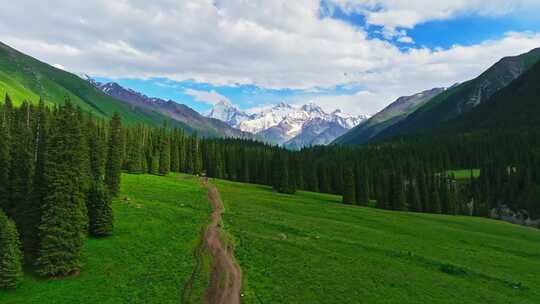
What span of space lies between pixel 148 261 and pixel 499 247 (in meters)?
50.1

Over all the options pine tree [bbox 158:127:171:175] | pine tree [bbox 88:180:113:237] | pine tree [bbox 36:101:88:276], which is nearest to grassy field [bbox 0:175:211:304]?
pine tree [bbox 88:180:113:237]

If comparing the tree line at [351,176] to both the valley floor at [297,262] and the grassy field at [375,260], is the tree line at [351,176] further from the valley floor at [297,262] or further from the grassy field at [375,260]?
the valley floor at [297,262]

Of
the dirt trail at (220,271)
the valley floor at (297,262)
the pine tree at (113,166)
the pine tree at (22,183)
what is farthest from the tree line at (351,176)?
the pine tree at (22,183)

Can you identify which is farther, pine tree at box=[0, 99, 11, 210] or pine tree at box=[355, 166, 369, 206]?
pine tree at box=[355, 166, 369, 206]

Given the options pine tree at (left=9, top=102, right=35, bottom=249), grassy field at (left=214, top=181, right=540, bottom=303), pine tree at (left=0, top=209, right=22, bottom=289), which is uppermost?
pine tree at (left=9, top=102, right=35, bottom=249)

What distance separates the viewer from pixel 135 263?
37.2 m

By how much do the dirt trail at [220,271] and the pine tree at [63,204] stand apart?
41.8 feet

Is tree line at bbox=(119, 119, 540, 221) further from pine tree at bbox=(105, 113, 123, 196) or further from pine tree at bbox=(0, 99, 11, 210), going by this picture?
pine tree at bbox=(0, 99, 11, 210)

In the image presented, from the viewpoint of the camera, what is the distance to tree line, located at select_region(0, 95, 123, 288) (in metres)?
33.9

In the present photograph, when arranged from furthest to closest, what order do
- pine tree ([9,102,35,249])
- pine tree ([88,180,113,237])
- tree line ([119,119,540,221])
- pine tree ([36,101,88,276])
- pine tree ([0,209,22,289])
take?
tree line ([119,119,540,221]) → pine tree ([88,180,113,237]) → pine tree ([9,102,35,249]) → pine tree ([36,101,88,276]) → pine tree ([0,209,22,289])

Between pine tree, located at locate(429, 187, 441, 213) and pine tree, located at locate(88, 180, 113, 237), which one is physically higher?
pine tree, located at locate(88, 180, 113, 237)

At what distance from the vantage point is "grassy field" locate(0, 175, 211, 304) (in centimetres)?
3008

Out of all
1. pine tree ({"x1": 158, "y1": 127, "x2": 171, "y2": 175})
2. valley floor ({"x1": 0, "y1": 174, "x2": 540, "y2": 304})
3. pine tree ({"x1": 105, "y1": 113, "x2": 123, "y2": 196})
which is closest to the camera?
valley floor ({"x1": 0, "y1": 174, "x2": 540, "y2": 304})

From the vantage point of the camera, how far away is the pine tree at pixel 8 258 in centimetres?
3047
